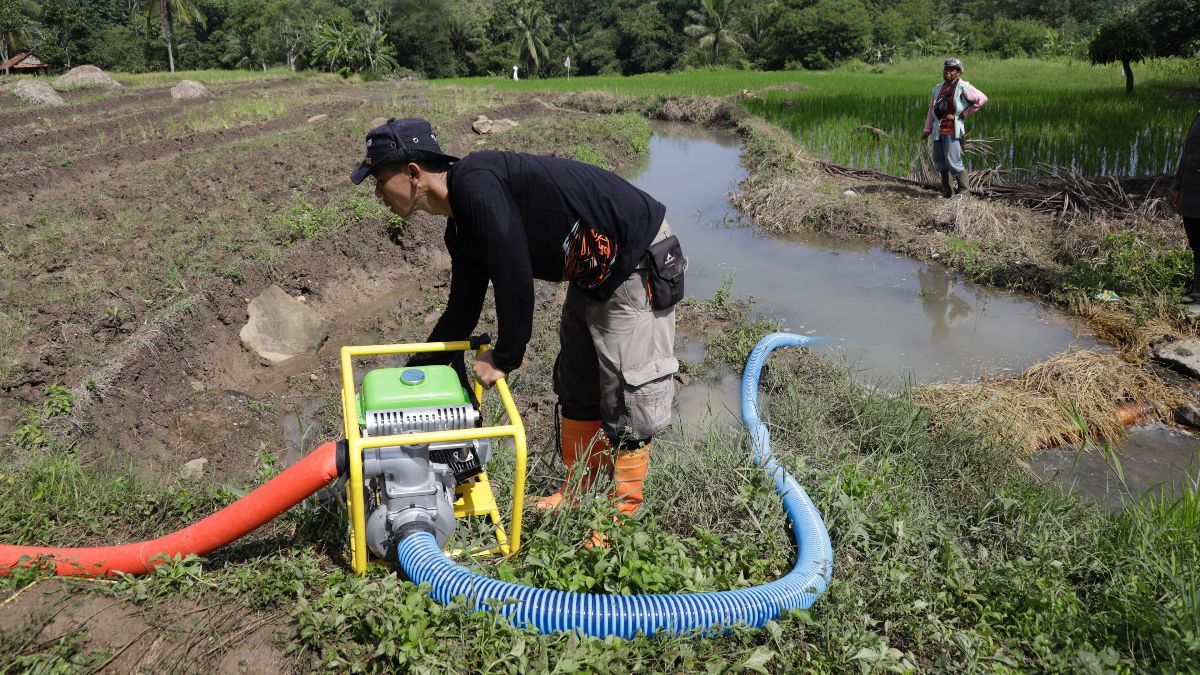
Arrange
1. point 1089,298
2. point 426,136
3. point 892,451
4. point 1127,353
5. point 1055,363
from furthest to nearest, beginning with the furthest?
point 1089,298
point 1127,353
point 1055,363
point 892,451
point 426,136

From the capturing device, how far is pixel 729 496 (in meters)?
3.06

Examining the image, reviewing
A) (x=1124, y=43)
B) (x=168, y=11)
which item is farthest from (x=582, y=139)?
(x=168, y=11)

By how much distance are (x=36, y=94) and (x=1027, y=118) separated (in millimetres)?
21907

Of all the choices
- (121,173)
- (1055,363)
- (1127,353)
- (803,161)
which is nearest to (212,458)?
(1055,363)

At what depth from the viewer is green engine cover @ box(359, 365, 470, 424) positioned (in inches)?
91.5

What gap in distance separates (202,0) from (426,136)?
202ft

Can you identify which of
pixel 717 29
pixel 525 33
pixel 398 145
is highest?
pixel 717 29

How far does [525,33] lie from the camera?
4525cm

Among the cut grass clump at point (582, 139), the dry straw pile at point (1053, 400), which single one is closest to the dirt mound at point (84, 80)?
the cut grass clump at point (582, 139)

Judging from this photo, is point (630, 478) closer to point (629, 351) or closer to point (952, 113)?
point (629, 351)

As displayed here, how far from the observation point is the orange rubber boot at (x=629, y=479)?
2.85 m

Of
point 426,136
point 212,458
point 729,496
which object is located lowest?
point 212,458

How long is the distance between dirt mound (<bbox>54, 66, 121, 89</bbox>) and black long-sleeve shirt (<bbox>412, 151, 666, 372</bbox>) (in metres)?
26.4

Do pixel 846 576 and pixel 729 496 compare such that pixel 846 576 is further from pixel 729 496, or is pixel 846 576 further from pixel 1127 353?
pixel 1127 353
